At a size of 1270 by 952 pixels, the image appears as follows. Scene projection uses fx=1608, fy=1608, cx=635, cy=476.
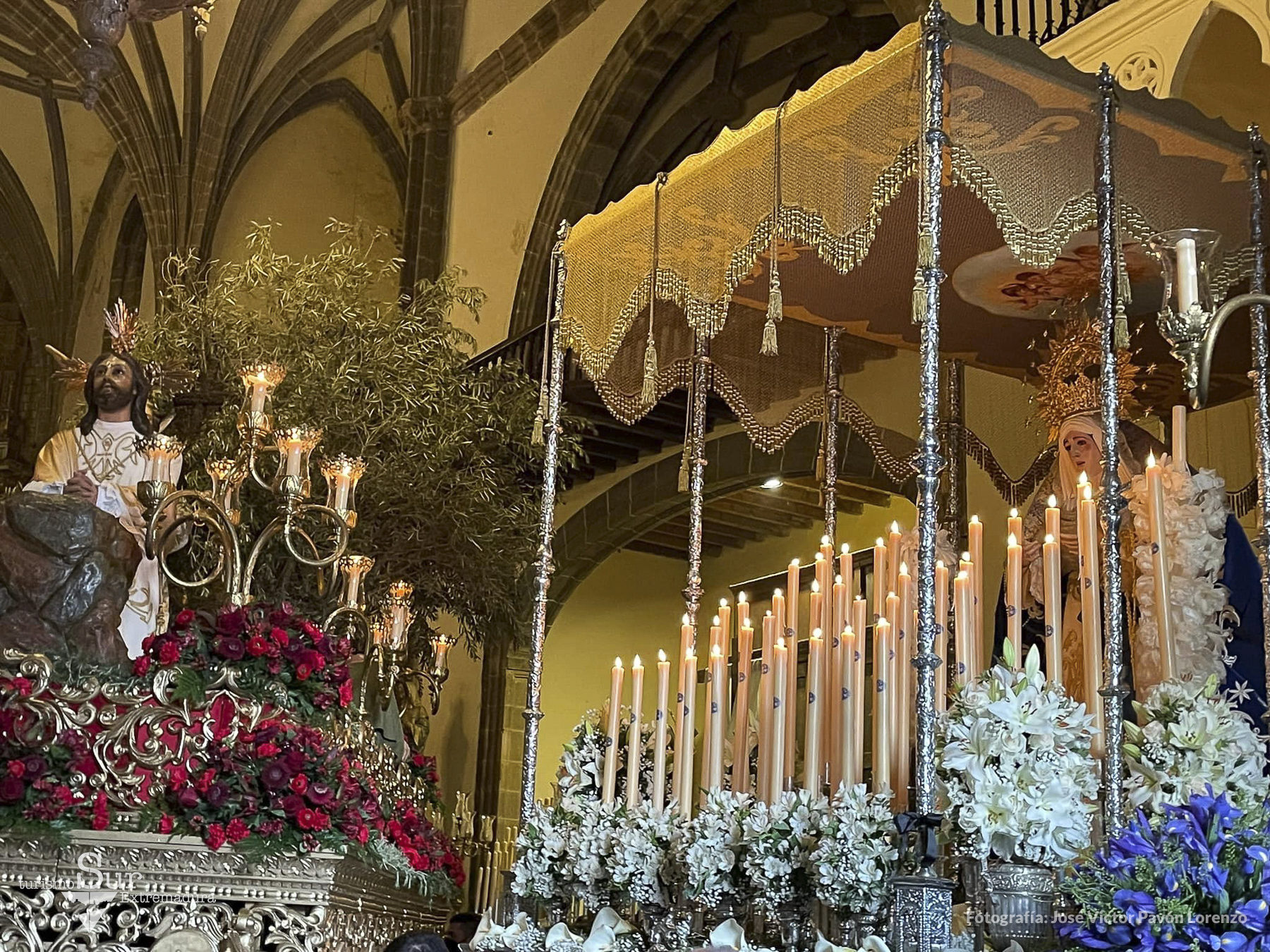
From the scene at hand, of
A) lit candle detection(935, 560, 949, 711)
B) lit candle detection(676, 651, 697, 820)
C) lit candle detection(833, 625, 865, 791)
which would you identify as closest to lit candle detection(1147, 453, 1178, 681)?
lit candle detection(935, 560, 949, 711)

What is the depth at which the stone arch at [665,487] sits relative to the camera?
11.8 m

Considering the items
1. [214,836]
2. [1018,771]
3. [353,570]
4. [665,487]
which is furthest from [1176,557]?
[665,487]

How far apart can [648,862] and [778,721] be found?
547 mm

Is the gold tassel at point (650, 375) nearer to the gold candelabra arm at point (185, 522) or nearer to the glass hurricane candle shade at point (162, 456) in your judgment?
the gold candelabra arm at point (185, 522)

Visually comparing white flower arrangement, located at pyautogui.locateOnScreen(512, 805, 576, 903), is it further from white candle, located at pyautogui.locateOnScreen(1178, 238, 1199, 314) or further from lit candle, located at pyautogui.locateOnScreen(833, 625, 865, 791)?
white candle, located at pyautogui.locateOnScreen(1178, 238, 1199, 314)

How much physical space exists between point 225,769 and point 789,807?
148 centimetres

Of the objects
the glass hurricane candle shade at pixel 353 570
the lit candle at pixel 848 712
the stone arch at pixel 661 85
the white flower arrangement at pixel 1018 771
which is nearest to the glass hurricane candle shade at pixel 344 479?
the glass hurricane candle shade at pixel 353 570

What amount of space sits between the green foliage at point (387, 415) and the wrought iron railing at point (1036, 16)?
3.60 metres

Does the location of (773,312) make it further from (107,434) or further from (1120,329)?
(107,434)

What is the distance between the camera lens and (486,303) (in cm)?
1409

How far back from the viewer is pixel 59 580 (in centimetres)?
494

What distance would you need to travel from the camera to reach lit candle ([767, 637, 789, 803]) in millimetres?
4531

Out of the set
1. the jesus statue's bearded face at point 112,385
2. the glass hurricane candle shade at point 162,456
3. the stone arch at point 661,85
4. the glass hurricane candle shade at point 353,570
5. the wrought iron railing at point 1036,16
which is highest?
the stone arch at point 661,85

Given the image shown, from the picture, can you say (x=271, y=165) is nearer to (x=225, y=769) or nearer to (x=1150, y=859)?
(x=225, y=769)
